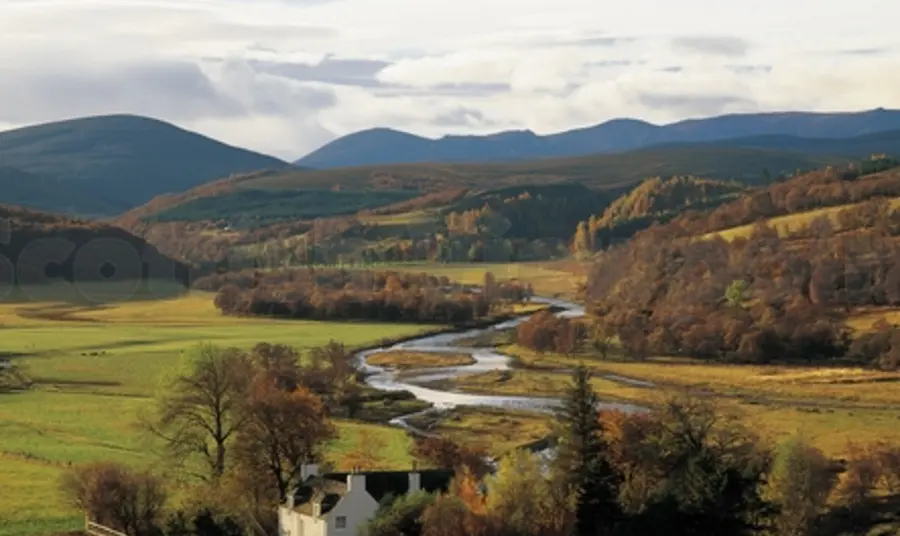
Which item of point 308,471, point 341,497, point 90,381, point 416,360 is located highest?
point 308,471

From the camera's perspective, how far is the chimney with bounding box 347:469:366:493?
5288cm

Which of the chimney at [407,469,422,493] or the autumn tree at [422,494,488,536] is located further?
the chimney at [407,469,422,493]

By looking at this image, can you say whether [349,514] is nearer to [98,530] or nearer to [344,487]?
[344,487]

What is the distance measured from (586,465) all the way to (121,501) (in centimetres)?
1755

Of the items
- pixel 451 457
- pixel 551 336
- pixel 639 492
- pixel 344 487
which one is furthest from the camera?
pixel 551 336

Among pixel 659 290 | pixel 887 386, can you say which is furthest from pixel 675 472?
pixel 659 290

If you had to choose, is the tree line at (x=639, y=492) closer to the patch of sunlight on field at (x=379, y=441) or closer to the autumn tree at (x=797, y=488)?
the autumn tree at (x=797, y=488)

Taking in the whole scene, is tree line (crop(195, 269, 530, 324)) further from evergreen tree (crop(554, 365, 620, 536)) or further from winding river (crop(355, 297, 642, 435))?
evergreen tree (crop(554, 365, 620, 536))

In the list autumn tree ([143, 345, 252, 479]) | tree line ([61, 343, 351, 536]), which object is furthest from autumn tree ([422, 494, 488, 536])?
autumn tree ([143, 345, 252, 479])

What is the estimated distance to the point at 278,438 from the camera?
197 feet

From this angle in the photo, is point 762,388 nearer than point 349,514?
No

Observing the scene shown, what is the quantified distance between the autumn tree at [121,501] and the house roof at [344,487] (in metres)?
5.59

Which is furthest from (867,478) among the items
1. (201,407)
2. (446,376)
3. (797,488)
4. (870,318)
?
(870,318)

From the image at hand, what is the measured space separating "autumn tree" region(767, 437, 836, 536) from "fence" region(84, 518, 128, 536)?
24.9 metres
